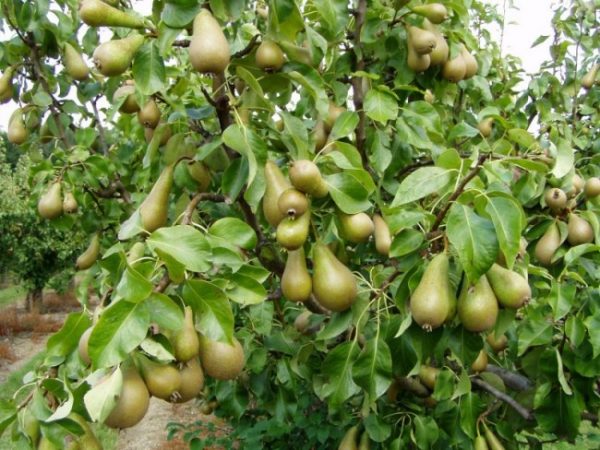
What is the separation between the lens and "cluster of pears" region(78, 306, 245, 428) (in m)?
0.94

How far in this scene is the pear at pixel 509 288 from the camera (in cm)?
116

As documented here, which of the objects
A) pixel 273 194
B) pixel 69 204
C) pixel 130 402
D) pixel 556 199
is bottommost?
pixel 69 204

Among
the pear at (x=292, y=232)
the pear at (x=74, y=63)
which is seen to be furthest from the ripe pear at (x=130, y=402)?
the pear at (x=74, y=63)

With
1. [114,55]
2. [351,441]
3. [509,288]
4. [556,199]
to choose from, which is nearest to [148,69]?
[114,55]

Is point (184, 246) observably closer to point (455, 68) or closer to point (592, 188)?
point (455, 68)

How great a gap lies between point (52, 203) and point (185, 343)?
1388 millimetres

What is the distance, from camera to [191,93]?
2336 millimetres

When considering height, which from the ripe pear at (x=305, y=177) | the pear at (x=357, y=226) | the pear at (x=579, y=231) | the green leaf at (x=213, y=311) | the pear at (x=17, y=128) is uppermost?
the ripe pear at (x=305, y=177)

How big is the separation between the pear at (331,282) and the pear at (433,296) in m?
0.17

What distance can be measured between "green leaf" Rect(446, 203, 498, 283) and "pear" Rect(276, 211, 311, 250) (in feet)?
0.90

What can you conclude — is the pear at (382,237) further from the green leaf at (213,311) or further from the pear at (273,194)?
the green leaf at (213,311)

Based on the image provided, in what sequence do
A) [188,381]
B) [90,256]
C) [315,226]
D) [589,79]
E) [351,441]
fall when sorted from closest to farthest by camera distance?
[188,381]
[315,226]
[351,441]
[90,256]
[589,79]

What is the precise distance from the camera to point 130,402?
94cm

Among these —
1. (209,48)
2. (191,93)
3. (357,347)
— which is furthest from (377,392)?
(191,93)
